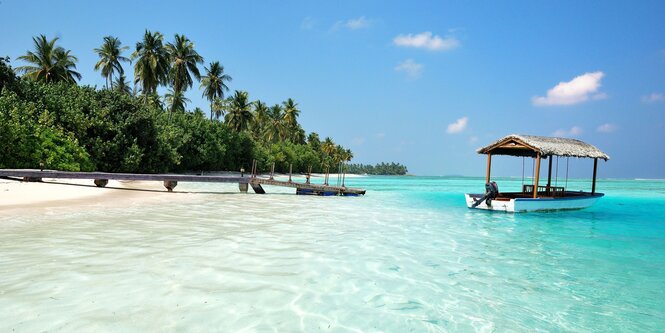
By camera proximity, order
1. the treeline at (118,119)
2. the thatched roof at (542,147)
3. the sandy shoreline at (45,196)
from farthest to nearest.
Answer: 1. the treeline at (118,119)
2. the thatched roof at (542,147)
3. the sandy shoreline at (45,196)

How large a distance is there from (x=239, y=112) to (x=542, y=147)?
131ft

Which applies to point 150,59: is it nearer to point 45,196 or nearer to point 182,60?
point 182,60

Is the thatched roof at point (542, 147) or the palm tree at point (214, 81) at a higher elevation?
the palm tree at point (214, 81)

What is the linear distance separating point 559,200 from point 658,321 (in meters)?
14.0

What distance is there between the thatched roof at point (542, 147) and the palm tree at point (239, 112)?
3673 cm

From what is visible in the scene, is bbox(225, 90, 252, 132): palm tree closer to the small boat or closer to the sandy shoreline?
the sandy shoreline

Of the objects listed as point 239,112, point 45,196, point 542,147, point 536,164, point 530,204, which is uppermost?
point 239,112

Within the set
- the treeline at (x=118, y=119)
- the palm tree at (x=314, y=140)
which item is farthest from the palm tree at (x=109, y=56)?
the palm tree at (x=314, y=140)

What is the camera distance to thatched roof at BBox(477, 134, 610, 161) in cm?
1603

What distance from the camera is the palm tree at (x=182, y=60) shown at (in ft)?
123

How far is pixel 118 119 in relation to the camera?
27594 mm

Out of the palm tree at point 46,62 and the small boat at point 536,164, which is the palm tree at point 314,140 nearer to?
the palm tree at point 46,62

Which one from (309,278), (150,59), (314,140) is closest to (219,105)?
(150,59)

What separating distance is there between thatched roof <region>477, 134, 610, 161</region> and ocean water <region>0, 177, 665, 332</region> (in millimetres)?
6221
